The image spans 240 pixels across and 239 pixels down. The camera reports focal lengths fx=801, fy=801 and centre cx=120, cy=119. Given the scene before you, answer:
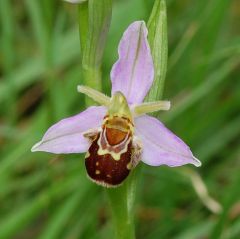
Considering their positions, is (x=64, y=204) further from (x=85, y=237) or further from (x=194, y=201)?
(x=194, y=201)

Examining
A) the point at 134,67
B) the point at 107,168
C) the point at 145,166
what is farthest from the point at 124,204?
the point at 145,166

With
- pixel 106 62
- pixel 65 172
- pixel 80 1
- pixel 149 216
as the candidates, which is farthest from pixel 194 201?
pixel 80 1

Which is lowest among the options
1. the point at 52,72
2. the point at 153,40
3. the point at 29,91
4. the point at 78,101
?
the point at 29,91

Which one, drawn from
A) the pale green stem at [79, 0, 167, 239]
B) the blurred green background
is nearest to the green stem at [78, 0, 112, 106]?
the pale green stem at [79, 0, 167, 239]

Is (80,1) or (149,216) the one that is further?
(149,216)

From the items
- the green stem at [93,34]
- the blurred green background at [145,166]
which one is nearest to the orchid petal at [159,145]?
the green stem at [93,34]

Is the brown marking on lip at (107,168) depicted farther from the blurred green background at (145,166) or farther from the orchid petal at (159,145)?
the blurred green background at (145,166)

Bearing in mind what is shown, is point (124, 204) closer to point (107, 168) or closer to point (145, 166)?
point (107, 168)
